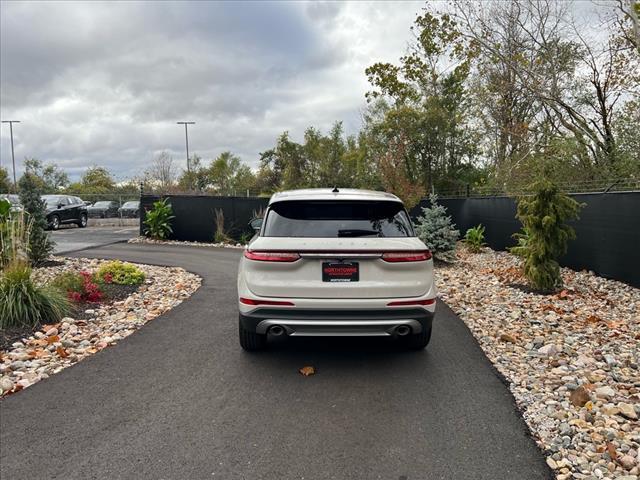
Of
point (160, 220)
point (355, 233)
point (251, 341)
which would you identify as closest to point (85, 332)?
point (251, 341)

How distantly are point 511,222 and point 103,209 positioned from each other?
2823 cm

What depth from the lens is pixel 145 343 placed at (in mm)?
5160

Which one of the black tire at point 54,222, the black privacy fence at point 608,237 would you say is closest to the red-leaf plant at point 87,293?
the black privacy fence at point 608,237

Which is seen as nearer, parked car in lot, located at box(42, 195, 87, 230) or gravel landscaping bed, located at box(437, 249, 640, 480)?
gravel landscaping bed, located at box(437, 249, 640, 480)

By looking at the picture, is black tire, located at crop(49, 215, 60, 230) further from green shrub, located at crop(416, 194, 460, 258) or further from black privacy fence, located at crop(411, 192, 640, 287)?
black privacy fence, located at crop(411, 192, 640, 287)

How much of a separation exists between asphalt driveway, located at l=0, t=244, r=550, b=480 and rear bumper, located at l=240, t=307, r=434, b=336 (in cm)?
44

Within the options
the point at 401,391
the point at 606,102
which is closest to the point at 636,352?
the point at 401,391

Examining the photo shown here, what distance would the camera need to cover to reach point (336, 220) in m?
4.36

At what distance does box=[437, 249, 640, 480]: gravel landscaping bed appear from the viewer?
2.95m

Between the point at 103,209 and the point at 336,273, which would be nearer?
the point at 336,273

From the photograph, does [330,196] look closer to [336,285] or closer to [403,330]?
[336,285]

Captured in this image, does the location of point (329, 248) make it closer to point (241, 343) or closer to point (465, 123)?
point (241, 343)

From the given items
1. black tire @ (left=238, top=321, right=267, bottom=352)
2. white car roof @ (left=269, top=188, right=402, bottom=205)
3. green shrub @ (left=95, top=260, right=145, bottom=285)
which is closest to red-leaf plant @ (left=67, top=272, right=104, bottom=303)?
green shrub @ (left=95, top=260, right=145, bottom=285)

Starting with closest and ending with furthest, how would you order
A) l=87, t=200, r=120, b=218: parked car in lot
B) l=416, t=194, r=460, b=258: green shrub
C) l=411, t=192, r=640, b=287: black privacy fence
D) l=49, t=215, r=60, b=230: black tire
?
1. l=411, t=192, r=640, b=287: black privacy fence
2. l=416, t=194, r=460, b=258: green shrub
3. l=49, t=215, r=60, b=230: black tire
4. l=87, t=200, r=120, b=218: parked car in lot
